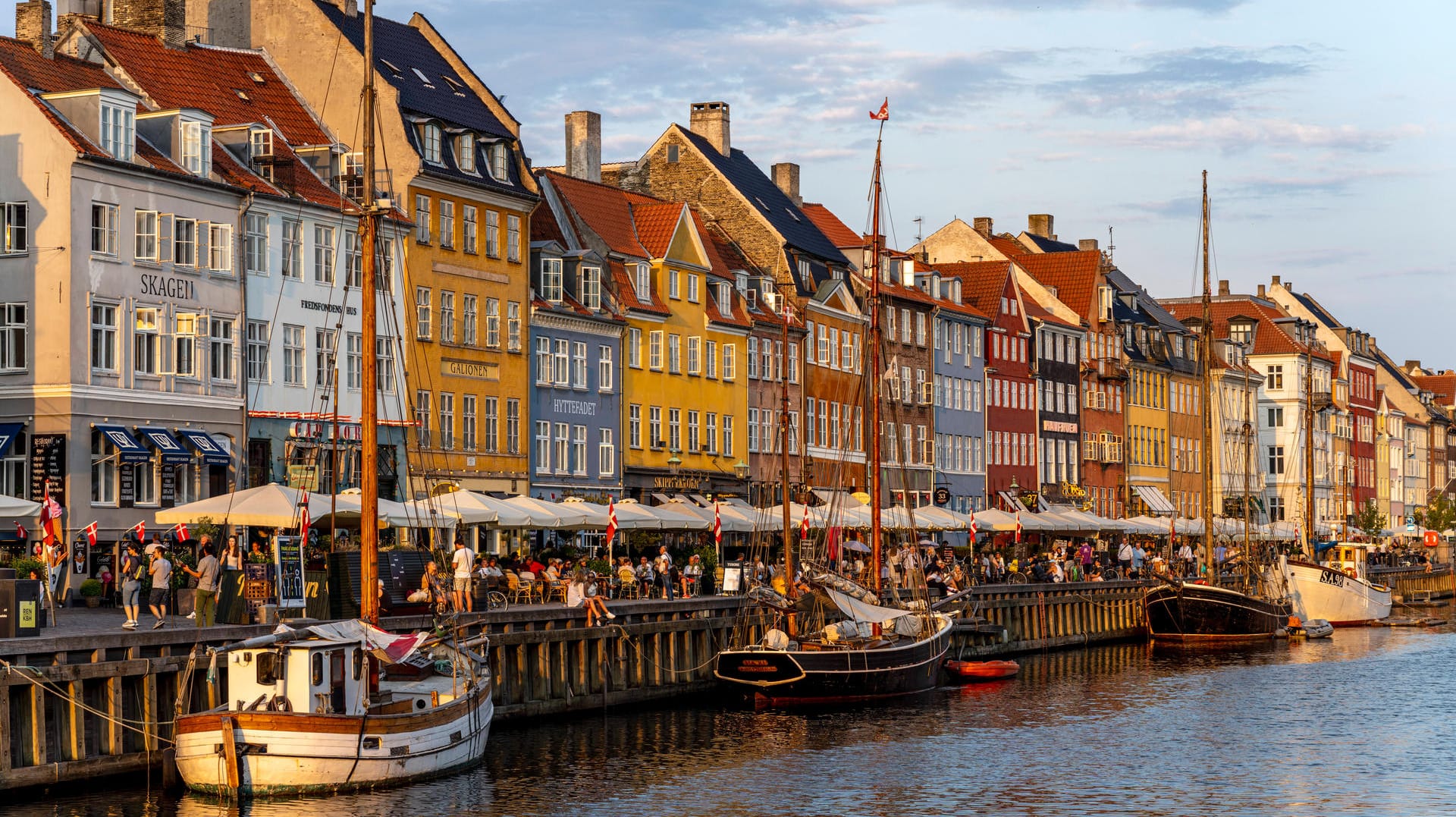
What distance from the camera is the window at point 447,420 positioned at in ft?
203

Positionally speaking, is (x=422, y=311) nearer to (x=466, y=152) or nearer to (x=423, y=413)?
(x=423, y=413)

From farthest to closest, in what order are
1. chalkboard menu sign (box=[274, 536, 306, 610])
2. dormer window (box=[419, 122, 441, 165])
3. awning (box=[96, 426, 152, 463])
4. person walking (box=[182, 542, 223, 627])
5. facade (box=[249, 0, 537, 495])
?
dormer window (box=[419, 122, 441, 165]) < facade (box=[249, 0, 537, 495]) < awning (box=[96, 426, 152, 463]) < chalkboard menu sign (box=[274, 536, 306, 610]) < person walking (box=[182, 542, 223, 627])

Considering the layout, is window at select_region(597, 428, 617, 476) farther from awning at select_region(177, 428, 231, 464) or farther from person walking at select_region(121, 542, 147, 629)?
person walking at select_region(121, 542, 147, 629)

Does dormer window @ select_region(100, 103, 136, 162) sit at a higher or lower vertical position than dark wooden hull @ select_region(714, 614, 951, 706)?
higher

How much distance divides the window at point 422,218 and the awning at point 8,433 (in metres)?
15.1

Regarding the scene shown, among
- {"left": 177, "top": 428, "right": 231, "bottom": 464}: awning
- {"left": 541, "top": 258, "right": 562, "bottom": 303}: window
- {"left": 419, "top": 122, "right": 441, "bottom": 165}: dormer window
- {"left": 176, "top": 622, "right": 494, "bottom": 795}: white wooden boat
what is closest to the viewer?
{"left": 176, "top": 622, "right": 494, "bottom": 795}: white wooden boat

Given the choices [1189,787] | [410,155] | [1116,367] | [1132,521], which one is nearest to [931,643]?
[1189,787]

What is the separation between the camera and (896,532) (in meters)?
74.8

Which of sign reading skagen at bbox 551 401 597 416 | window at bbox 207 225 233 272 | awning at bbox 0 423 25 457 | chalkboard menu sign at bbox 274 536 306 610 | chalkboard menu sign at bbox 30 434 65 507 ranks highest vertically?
window at bbox 207 225 233 272

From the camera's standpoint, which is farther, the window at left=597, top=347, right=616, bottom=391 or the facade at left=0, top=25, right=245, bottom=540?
the window at left=597, top=347, right=616, bottom=391

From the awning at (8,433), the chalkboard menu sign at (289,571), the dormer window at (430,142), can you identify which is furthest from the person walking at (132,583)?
the dormer window at (430,142)

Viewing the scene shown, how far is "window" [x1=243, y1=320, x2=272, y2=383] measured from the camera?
54.9m

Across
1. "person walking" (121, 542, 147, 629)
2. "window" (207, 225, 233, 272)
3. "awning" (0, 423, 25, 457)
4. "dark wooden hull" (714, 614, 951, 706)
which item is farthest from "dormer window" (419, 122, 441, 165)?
"person walking" (121, 542, 147, 629)

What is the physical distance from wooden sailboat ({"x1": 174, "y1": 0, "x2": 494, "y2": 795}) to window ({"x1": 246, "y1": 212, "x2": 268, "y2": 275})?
780 inches
